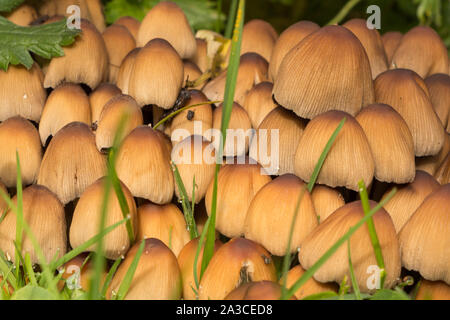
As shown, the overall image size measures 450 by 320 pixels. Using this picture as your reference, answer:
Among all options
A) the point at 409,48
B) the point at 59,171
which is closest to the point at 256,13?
the point at 409,48

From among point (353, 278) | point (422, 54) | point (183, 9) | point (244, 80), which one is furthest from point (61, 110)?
point (183, 9)

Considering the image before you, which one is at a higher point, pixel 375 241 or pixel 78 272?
pixel 375 241

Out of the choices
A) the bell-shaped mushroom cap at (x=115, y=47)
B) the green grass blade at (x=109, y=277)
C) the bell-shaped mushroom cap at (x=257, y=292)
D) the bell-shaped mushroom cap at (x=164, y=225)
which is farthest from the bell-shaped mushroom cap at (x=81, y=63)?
the bell-shaped mushroom cap at (x=257, y=292)

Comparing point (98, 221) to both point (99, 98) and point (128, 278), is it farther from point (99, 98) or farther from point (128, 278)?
point (99, 98)

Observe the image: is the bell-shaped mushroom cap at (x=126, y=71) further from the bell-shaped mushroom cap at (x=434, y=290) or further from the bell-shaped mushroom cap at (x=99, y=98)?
the bell-shaped mushroom cap at (x=434, y=290)

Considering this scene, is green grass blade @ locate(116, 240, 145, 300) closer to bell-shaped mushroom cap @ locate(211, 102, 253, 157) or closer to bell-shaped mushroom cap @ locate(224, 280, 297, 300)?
bell-shaped mushroom cap @ locate(224, 280, 297, 300)

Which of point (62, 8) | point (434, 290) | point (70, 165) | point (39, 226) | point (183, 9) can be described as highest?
point (62, 8)
